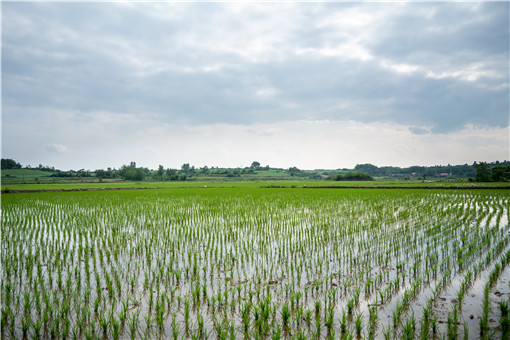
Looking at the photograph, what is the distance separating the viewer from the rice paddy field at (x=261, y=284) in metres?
3.38

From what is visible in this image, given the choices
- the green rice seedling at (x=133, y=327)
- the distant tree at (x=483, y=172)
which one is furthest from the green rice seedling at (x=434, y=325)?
the distant tree at (x=483, y=172)

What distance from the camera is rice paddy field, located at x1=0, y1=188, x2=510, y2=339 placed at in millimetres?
3383

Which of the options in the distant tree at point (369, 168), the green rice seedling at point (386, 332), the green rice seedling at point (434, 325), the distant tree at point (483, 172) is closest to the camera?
the green rice seedling at point (386, 332)

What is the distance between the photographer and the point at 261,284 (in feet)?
15.5

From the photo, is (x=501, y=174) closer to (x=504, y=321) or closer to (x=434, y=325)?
(x=504, y=321)

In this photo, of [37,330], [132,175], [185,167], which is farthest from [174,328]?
[185,167]

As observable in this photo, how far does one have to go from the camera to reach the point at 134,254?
21.5 ft

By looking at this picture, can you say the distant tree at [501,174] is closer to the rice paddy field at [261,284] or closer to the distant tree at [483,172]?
the distant tree at [483,172]

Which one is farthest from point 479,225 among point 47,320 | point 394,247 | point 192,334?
point 47,320

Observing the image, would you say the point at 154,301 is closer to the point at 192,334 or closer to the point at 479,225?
the point at 192,334

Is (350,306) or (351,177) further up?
(351,177)

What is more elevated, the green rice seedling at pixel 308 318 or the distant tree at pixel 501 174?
the distant tree at pixel 501 174

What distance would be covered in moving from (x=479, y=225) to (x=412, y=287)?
291 inches

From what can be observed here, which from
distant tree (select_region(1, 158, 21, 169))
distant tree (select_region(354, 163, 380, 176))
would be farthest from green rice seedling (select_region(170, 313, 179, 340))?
distant tree (select_region(354, 163, 380, 176))
